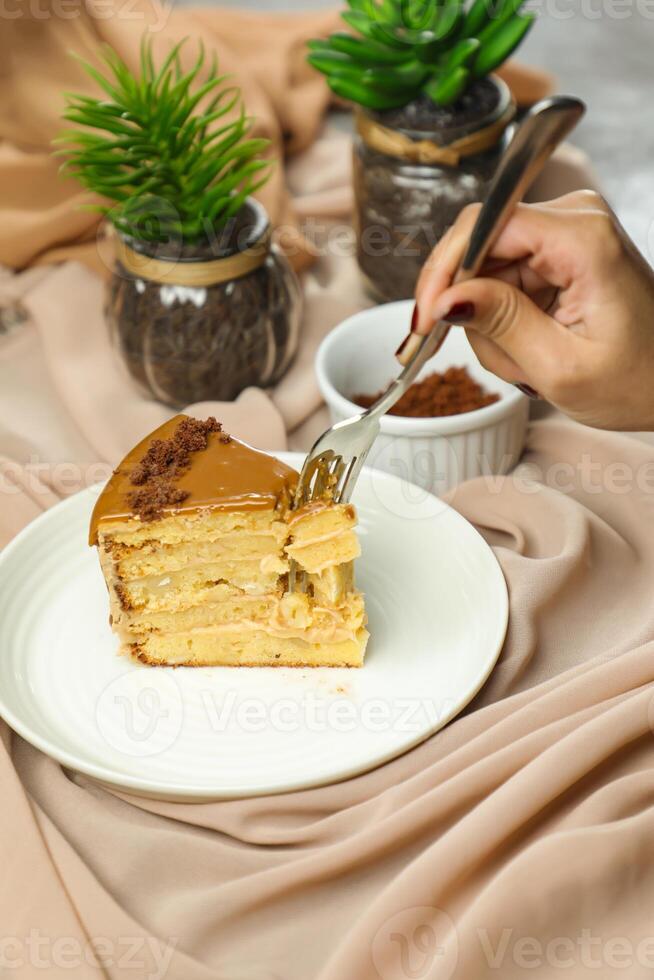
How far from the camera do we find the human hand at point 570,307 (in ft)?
4.13

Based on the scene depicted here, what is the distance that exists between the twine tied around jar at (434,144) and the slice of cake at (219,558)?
684 millimetres

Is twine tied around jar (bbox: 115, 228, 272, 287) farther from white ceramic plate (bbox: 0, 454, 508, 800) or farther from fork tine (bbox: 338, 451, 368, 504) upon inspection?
fork tine (bbox: 338, 451, 368, 504)

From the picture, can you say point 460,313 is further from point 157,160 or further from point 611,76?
point 611,76

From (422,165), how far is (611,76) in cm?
146

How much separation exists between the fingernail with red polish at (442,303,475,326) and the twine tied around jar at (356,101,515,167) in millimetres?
704

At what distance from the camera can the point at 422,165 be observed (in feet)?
6.15

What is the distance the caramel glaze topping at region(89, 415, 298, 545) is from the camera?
136 centimetres

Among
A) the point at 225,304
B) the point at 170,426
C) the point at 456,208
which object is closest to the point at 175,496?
the point at 170,426

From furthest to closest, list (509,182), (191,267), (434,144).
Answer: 1. (434,144)
2. (191,267)
3. (509,182)

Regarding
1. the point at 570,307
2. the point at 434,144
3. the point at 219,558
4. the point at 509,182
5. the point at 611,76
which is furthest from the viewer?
the point at 611,76

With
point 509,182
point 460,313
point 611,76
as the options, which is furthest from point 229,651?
point 611,76

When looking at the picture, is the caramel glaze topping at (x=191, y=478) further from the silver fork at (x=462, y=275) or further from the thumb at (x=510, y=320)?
the thumb at (x=510, y=320)

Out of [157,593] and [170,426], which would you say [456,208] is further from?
[157,593]

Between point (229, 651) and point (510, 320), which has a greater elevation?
point (510, 320)
